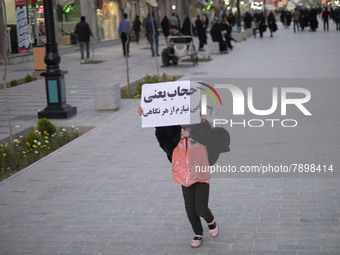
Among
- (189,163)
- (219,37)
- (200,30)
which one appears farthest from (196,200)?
(200,30)

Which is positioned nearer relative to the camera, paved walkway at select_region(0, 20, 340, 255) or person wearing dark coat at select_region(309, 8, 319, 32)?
paved walkway at select_region(0, 20, 340, 255)

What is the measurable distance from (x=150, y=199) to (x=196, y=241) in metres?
1.50

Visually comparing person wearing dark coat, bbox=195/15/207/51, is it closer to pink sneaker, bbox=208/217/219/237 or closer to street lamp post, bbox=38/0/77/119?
street lamp post, bbox=38/0/77/119

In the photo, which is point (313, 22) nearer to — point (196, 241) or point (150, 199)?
point (150, 199)

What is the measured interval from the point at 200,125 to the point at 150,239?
120 centimetres

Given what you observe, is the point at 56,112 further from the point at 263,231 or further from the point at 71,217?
the point at 263,231

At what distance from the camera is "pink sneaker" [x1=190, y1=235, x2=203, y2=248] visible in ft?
17.4

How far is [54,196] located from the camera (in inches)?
278

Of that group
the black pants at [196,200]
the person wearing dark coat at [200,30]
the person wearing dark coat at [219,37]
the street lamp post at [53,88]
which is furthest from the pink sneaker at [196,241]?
the person wearing dark coat at [200,30]

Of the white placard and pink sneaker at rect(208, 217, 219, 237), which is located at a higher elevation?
the white placard

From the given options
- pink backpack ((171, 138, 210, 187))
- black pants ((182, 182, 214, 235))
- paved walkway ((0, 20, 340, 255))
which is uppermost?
pink backpack ((171, 138, 210, 187))

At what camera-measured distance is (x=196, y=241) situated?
17.5ft

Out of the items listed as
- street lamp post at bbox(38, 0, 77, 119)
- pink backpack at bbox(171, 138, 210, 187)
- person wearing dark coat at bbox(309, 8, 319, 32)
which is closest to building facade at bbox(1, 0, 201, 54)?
street lamp post at bbox(38, 0, 77, 119)

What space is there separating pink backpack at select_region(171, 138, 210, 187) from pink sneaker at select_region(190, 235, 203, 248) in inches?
21.0
